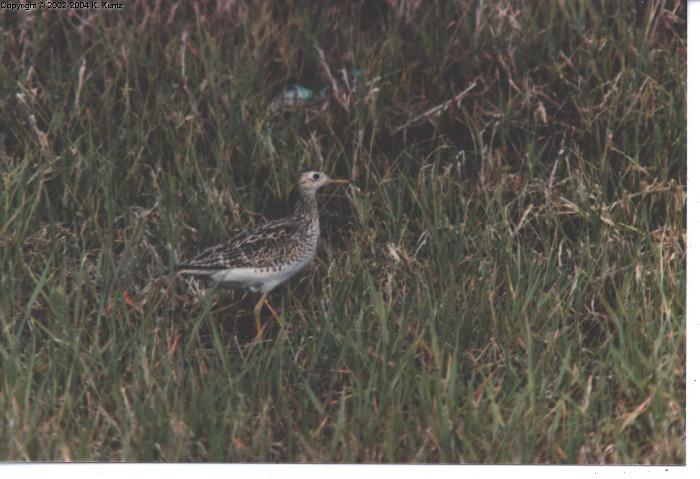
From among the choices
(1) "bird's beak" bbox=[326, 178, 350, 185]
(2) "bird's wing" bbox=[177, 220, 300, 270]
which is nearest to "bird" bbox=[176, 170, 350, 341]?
(2) "bird's wing" bbox=[177, 220, 300, 270]

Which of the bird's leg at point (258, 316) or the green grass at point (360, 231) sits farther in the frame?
the bird's leg at point (258, 316)

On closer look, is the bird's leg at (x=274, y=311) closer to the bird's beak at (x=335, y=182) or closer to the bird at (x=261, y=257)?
the bird at (x=261, y=257)

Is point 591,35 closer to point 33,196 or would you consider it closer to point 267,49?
point 267,49

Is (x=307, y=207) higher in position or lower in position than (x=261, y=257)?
higher

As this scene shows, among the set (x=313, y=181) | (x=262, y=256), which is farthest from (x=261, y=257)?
(x=313, y=181)

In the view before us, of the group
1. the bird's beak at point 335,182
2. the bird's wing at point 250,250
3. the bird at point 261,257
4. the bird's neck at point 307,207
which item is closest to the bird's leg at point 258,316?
the bird at point 261,257

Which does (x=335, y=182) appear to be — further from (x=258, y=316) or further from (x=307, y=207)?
(x=258, y=316)
